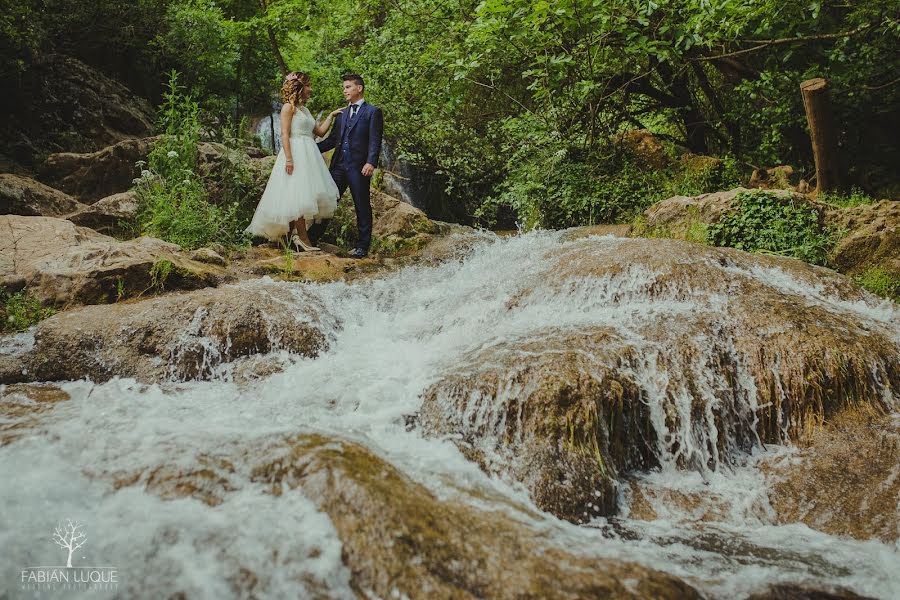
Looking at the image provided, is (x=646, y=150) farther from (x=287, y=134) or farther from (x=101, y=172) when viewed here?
(x=101, y=172)

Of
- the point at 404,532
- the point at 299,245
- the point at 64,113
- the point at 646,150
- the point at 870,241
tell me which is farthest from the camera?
the point at 64,113

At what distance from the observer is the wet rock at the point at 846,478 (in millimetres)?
3256

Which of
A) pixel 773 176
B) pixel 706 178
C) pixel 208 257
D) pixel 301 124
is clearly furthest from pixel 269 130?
pixel 773 176

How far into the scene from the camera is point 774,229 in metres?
6.96

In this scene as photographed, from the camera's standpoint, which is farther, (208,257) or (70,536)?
(208,257)

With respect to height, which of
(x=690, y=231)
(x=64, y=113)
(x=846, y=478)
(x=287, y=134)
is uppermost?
(x=64, y=113)

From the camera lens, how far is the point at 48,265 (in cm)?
585

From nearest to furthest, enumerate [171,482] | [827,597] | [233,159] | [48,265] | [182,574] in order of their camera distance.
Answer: [182,574] → [827,597] → [171,482] → [48,265] → [233,159]

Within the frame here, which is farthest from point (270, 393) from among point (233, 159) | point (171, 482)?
point (233, 159)

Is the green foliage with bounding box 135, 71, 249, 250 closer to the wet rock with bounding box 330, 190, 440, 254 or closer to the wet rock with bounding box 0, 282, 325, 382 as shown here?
the wet rock with bounding box 330, 190, 440, 254

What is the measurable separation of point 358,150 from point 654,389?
19.3 feet

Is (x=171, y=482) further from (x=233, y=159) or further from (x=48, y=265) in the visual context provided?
(x=233, y=159)

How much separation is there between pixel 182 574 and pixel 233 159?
346 inches

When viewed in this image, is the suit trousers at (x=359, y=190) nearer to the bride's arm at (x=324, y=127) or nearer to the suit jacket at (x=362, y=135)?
the suit jacket at (x=362, y=135)
